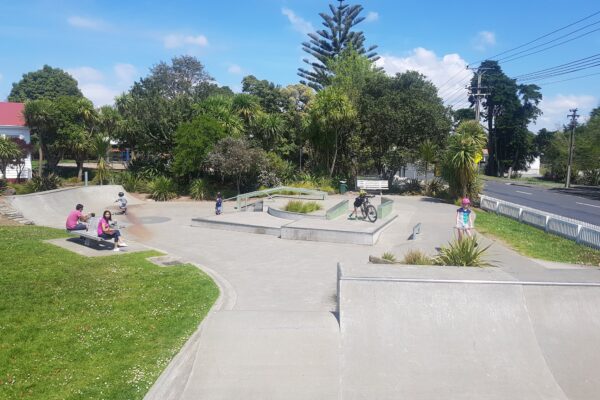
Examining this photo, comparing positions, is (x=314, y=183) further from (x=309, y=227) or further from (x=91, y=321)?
(x=91, y=321)

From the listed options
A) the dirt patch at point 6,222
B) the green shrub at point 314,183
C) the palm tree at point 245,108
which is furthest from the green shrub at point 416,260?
the palm tree at point 245,108

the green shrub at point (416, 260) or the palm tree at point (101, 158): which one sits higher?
the palm tree at point (101, 158)

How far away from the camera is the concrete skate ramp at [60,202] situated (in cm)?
1811

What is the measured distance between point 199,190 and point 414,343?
930 inches

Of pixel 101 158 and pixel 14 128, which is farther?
pixel 14 128

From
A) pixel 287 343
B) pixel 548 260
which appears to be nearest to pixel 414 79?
pixel 548 260

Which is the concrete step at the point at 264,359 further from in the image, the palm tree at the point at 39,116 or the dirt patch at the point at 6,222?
the palm tree at the point at 39,116

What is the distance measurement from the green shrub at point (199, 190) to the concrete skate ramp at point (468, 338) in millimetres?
22602

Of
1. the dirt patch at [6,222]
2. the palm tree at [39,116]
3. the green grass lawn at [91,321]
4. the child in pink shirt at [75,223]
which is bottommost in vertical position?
the green grass lawn at [91,321]

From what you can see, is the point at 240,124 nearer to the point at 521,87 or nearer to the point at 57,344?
the point at 57,344

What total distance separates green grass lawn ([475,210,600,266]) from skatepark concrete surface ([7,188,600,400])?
6084mm

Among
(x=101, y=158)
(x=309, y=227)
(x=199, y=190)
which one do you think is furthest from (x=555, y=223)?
(x=101, y=158)

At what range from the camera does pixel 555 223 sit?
1599 centimetres

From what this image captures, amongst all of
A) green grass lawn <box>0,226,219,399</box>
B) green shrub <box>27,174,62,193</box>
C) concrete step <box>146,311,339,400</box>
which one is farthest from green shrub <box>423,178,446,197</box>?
concrete step <box>146,311,339,400</box>
